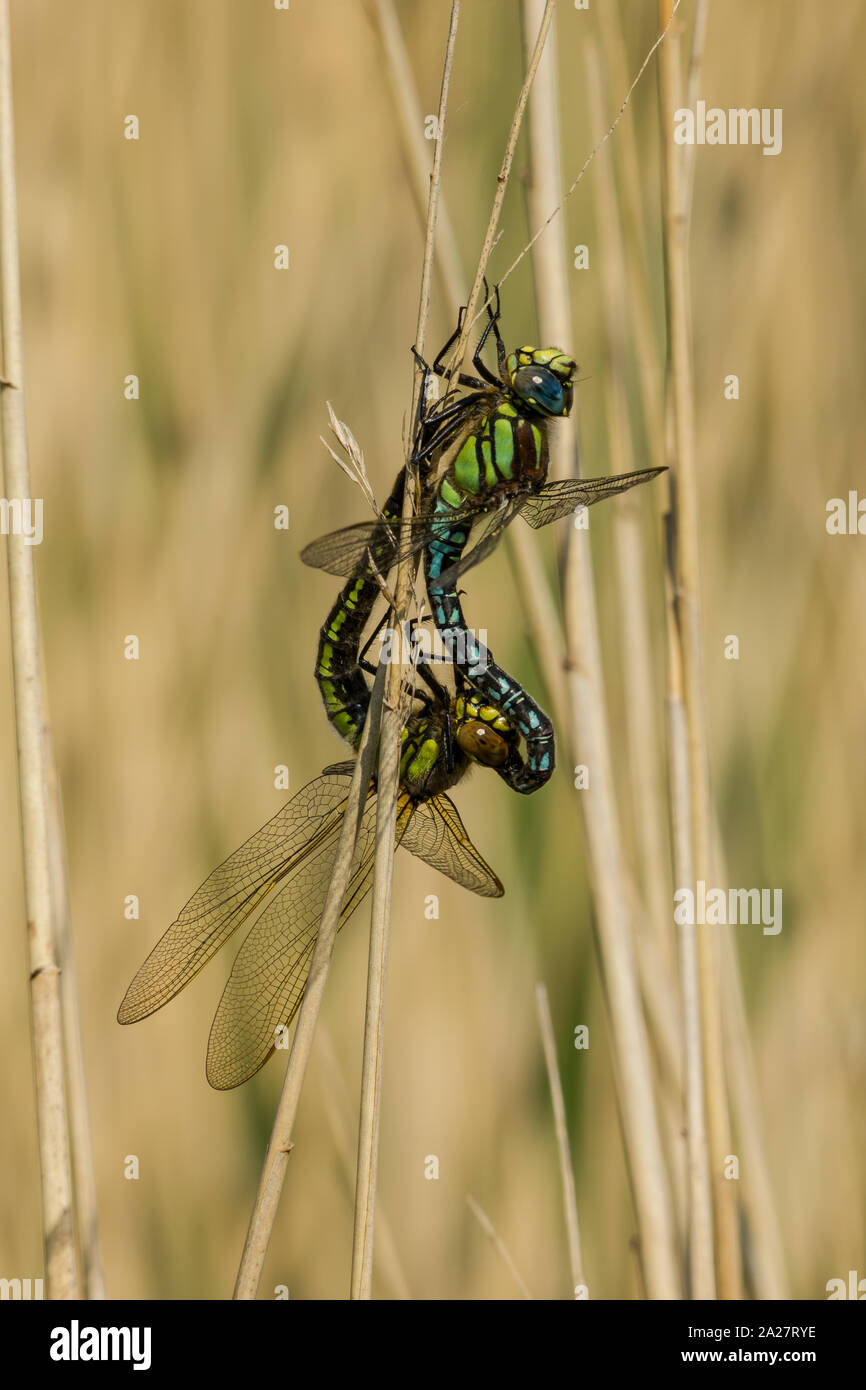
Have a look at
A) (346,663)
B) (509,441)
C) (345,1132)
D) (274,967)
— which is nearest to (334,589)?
(346,663)

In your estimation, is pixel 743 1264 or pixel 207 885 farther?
pixel 743 1264

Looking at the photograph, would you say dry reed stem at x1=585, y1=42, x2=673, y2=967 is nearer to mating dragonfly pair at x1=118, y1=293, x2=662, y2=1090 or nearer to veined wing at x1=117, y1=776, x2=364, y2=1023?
mating dragonfly pair at x1=118, y1=293, x2=662, y2=1090

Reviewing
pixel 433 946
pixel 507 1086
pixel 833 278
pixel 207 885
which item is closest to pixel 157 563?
pixel 207 885

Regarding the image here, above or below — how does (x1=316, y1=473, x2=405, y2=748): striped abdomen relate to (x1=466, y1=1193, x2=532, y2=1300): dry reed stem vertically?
above

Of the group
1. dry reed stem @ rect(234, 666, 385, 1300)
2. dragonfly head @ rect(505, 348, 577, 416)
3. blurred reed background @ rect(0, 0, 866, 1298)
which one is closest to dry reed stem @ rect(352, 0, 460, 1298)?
dry reed stem @ rect(234, 666, 385, 1300)

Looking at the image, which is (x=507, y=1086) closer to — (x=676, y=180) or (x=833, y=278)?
(x=676, y=180)

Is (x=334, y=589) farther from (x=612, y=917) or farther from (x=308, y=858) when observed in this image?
(x=612, y=917)

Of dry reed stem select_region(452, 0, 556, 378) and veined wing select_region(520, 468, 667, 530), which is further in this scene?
veined wing select_region(520, 468, 667, 530)
